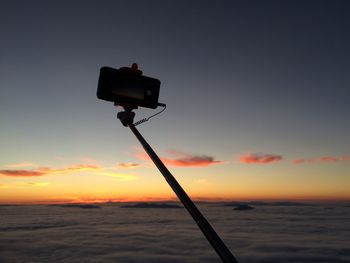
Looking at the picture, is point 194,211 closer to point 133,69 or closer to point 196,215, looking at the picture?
point 196,215

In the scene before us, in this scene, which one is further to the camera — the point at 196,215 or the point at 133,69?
the point at 133,69

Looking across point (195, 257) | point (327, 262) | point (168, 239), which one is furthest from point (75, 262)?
point (327, 262)

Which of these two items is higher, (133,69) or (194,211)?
(133,69)

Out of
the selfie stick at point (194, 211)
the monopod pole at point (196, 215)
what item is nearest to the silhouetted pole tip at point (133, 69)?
the selfie stick at point (194, 211)

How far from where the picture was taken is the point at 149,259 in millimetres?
20062

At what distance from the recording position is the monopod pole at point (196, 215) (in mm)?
1128

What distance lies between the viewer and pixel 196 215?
128 centimetres

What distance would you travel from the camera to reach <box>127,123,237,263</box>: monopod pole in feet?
3.70

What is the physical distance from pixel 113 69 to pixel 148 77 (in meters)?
0.24

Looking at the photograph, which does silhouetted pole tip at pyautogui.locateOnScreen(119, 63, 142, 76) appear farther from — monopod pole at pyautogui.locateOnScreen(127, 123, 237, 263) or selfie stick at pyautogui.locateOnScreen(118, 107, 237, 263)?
monopod pole at pyautogui.locateOnScreen(127, 123, 237, 263)

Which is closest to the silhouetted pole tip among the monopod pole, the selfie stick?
the selfie stick

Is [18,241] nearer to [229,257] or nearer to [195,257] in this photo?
[195,257]

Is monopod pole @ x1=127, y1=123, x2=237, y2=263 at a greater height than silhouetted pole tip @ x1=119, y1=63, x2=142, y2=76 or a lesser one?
lesser

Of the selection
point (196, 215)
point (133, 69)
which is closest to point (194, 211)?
point (196, 215)
